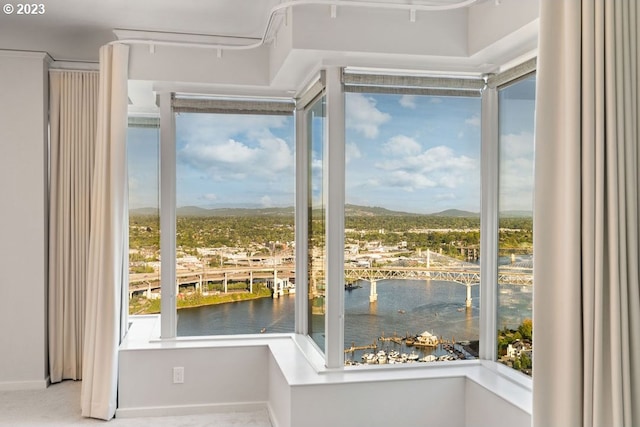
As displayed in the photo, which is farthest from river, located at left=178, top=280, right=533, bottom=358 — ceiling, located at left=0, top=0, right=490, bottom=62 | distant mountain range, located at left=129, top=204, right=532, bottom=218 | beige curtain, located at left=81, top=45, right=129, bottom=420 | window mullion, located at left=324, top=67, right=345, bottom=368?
ceiling, located at left=0, top=0, right=490, bottom=62

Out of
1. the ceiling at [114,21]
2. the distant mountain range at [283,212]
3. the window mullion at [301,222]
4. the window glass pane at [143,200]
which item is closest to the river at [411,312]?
the distant mountain range at [283,212]

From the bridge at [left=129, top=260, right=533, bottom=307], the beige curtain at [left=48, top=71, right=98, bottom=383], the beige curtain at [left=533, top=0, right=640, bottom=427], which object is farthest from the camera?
the beige curtain at [left=48, top=71, right=98, bottom=383]

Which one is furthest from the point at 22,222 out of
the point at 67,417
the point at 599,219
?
the point at 599,219

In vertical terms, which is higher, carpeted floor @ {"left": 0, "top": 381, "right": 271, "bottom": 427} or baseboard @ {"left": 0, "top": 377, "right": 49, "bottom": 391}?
baseboard @ {"left": 0, "top": 377, "right": 49, "bottom": 391}

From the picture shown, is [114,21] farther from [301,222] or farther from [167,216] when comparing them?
[301,222]

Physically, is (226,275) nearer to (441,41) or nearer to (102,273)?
(102,273)

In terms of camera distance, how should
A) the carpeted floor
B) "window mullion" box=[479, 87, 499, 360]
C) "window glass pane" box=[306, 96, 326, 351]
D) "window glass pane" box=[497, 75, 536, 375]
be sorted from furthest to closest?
"window glass pane" box=[306, 96, 326, 351] < the carpeted floor < "window mullion" box=[479, 87, 499, 360] < "window glass pane" box=[497, 75, 536, 375]

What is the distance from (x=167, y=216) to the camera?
157 inches

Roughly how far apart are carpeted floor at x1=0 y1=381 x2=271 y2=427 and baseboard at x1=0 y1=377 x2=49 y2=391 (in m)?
0.08

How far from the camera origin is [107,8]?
3521mm

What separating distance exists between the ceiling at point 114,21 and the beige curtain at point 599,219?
1.45 meters

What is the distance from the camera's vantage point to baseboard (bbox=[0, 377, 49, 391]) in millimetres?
4047

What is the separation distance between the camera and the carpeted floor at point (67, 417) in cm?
355

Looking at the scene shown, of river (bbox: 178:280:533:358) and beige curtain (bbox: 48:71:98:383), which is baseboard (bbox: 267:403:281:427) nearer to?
river (bbox: 178:280:533:358)
